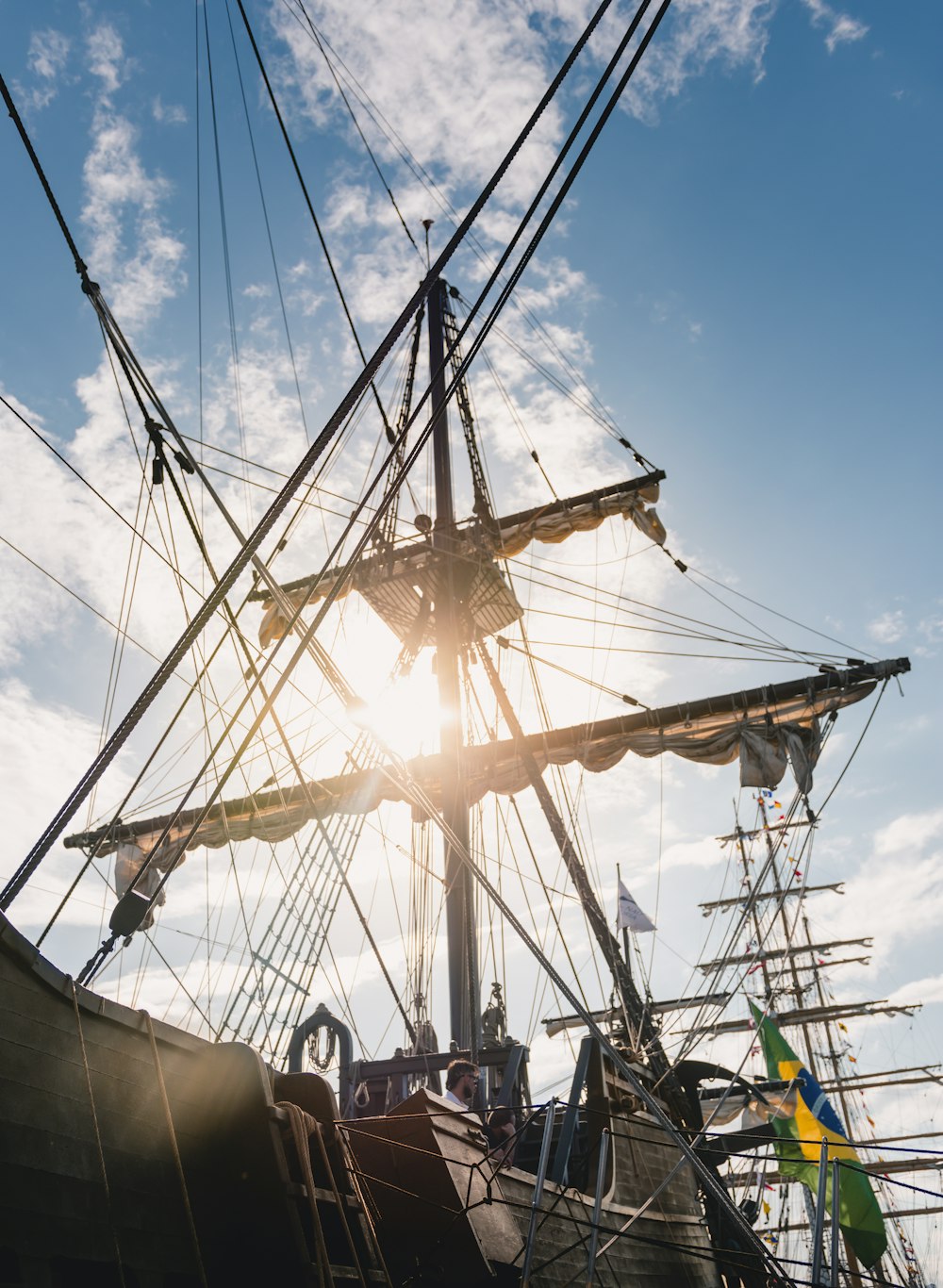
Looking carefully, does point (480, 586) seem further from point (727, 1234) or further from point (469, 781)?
point (727, 1234)

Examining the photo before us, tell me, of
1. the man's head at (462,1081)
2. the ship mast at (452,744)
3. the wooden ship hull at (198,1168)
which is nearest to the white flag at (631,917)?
the ship mast at (452,744)

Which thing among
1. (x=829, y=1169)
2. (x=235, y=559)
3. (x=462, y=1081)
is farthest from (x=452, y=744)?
(x=235, y=559)

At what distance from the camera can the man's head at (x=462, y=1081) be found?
674 centimetres

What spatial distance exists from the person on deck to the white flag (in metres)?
8.72

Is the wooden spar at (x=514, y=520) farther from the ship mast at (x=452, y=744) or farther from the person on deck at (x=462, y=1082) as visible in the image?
the person on deck at (x=462, y=1082)

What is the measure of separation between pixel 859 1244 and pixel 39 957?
14341mm

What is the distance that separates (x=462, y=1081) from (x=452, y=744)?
26.5 ft

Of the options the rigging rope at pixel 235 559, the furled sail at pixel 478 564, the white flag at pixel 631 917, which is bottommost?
the rigging rope at pixel 235 559

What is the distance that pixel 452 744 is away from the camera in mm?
14703

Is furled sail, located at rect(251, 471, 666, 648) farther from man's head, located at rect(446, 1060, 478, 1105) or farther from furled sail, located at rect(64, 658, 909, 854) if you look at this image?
man's head, located at rect(446, 1060, 478, 1105)

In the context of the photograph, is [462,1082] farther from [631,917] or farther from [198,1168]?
[631,917]

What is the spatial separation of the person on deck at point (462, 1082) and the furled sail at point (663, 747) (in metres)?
8.23

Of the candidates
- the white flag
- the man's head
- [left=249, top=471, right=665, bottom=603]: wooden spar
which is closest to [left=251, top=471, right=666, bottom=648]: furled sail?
[left=249, top=471, right=665, bottom=603]: wooden spar

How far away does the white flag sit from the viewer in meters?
15.2
